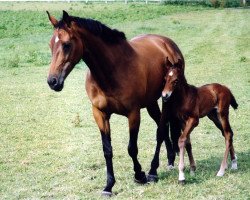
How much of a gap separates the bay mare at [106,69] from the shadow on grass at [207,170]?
1.83 ft

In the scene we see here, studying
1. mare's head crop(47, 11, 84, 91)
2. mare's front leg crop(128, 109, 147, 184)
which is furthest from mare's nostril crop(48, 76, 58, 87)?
→ mare's front leg crop(128, 109, 147, 184)

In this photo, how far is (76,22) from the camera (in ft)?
21.1

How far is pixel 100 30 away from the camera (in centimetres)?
666

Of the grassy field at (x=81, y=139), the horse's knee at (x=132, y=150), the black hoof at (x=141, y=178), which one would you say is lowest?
the grassy field at (x=81, y=139)

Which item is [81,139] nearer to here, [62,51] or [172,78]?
[172,78]

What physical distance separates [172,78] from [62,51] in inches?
63.1

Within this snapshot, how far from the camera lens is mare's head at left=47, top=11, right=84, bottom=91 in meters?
6.15

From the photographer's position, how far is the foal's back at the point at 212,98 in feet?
24.6

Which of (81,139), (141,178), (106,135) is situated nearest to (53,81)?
(106,135)

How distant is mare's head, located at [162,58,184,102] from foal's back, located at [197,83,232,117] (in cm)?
44

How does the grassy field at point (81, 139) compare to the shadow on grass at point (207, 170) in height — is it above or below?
below

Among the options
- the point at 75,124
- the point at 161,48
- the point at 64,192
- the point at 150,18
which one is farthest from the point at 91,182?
the point at 150,18

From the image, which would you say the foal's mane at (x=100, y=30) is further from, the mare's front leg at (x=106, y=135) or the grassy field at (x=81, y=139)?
the grassy field at (x=81, y=139)

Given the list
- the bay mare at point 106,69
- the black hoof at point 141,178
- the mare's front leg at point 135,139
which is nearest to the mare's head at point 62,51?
the bay mare at point 106,69
